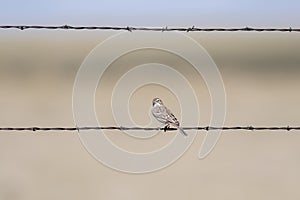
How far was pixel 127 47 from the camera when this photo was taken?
10328mm

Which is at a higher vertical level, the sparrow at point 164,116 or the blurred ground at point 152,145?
the blurred ground at point 152,145

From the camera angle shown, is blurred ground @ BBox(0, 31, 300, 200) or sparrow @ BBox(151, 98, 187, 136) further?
blurred ground @ BBox(0, 31, 300, 200)

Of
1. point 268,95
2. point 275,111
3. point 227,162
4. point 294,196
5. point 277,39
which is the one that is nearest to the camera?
point 294,196

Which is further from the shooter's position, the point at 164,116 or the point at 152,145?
the point at 152,145

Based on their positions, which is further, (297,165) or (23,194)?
(297,165)

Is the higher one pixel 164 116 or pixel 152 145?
pixel 152 145

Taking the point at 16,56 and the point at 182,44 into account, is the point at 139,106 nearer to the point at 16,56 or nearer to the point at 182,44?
the point at 182,44

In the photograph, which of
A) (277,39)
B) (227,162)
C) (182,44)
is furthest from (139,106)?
(277,39)

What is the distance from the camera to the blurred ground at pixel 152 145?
6.46 meters

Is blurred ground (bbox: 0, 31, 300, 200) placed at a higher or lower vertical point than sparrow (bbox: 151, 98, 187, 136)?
higher

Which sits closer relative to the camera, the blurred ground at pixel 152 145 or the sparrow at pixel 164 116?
the sparrow at pixel 164 116

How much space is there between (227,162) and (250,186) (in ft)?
2.03

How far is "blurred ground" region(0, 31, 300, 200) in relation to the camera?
21.2ft

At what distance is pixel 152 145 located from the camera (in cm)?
702
